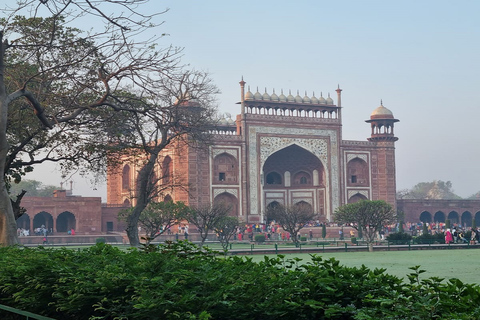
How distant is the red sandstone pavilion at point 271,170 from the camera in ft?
115

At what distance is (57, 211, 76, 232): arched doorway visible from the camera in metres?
35.8

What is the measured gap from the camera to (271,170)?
4069 centimetres

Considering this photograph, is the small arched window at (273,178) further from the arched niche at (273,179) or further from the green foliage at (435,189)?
the green foliage at (435,189)

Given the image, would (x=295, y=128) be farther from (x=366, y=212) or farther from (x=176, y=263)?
(x=176, y=263)

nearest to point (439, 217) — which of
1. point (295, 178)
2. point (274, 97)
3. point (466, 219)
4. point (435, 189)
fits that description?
point (466, 219)

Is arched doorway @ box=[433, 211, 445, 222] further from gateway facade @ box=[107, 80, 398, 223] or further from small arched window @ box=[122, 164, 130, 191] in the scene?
small arched window @ box=[122, 164, 130, 191]

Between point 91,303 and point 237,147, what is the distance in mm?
32991

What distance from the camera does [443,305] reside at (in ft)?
7.54

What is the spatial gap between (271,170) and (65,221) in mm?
12678

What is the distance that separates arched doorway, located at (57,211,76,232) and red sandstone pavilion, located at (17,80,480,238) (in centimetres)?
6

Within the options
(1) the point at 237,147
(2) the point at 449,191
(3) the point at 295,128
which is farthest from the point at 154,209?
(2) the point at 449,191

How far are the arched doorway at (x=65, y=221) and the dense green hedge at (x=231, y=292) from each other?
109 feet

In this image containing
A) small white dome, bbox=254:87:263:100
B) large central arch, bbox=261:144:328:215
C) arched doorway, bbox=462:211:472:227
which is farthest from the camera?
arched doorway, bbox=462:211:472:227

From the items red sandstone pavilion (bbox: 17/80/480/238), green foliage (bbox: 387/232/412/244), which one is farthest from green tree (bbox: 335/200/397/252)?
red sandstone pavilion (bbox: 17/80/480/238)
